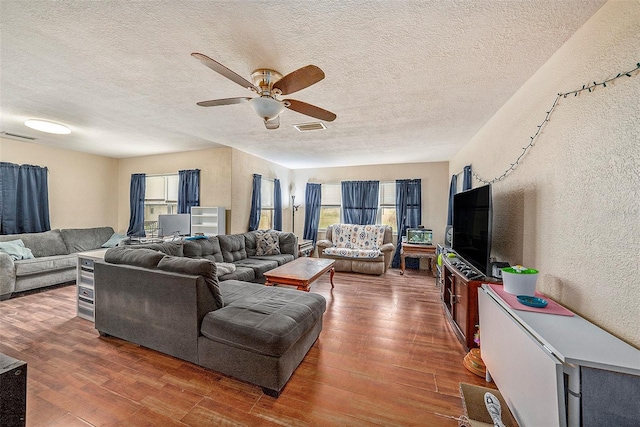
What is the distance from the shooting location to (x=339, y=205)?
6.36 meters

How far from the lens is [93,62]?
6.25 ft

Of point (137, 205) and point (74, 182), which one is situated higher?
point (74, 182)

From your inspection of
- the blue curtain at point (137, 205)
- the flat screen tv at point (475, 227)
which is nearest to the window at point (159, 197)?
the blue curtain at point (137, 205)

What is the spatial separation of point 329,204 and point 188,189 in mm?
3315

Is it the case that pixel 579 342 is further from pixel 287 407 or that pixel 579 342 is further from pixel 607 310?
pixel 287 407

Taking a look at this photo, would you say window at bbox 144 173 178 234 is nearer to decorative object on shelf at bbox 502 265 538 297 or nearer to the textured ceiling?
the textured ceiling

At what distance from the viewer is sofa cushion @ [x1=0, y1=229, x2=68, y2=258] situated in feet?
12.7

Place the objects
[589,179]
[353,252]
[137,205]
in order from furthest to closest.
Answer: [137,205], [353,252], [589,179]

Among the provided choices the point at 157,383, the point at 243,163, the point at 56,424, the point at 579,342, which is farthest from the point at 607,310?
the point at 243,163

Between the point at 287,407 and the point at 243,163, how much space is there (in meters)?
4.12

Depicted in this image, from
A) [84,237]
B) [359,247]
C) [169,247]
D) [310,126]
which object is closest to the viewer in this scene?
[169,247]

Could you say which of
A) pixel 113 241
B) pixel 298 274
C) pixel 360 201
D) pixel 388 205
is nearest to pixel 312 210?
pixel 360 201

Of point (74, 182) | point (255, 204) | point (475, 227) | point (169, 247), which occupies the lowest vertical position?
point (169, 247)

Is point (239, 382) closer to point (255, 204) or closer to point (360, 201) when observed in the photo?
point (255, 204)
